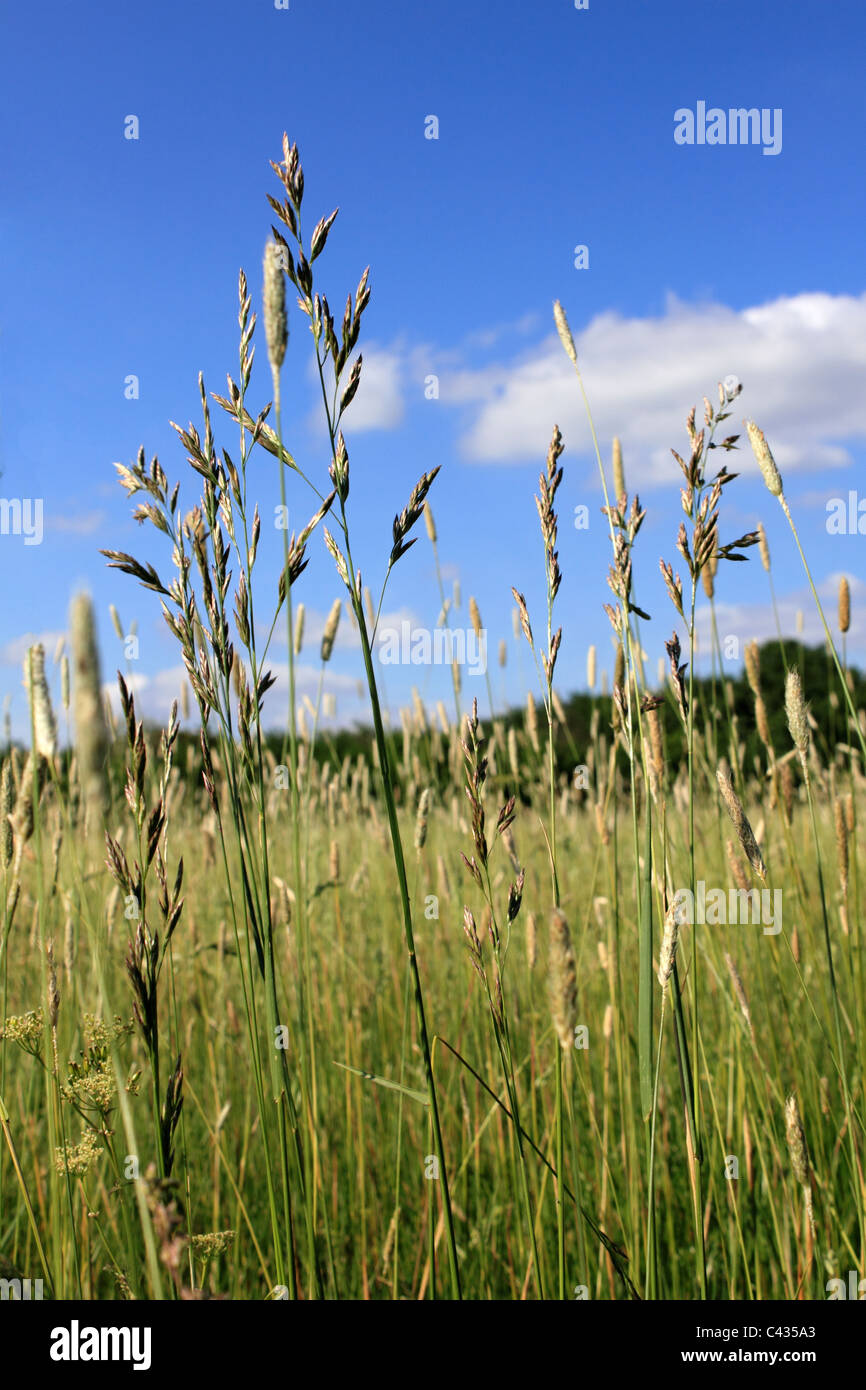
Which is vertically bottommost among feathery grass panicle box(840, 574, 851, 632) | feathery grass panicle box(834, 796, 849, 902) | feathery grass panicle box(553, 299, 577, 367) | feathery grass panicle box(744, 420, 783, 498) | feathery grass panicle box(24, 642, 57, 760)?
Answer: feathery grass panicle box(834, 796, 849, 902)

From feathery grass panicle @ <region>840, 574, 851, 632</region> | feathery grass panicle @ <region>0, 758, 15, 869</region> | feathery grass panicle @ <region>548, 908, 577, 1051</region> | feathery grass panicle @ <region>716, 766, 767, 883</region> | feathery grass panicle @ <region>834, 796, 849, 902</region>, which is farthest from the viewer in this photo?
feathery grass panicle @ <region>840, 574, 851, 632</region>

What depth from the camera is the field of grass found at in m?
0.76

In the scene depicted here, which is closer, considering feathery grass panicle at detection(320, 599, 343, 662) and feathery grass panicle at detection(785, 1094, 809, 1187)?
feathery grass panicle at detection(785, 1094, 809, 1187)

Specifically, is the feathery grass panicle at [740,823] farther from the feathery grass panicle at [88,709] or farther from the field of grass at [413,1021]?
the feathery grass panicle at [88,709]

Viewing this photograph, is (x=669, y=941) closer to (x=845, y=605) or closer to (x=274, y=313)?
(x=274, y=313)

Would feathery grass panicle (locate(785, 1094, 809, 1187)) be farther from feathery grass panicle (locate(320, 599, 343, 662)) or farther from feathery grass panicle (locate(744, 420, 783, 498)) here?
feathery grass panicle (locate(320, 599, 343, 662))

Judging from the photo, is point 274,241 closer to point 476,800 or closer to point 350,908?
point 476,800

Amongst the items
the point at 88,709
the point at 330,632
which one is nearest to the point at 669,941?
the point at 88,709

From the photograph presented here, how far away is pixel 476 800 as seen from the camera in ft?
2.52

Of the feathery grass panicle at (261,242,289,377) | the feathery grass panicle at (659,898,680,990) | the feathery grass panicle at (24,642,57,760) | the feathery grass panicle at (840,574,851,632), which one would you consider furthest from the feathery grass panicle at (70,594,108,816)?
the feathery grass panicle at (840,574,851,632)

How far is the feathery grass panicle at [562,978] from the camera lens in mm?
558

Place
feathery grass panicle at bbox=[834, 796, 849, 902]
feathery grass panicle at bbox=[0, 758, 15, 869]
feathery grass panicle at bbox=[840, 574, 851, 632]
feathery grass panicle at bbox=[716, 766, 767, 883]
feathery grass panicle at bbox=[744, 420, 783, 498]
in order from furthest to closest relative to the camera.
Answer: feathery grass panicle at bbox=[840, 574, 851, 632] < feathery grass panicle at bbox=[834, 796, 849, 902] < feathery grass panicle at bbox=[744, 420, 783, 498] < feathery grass panicle at bbox=[0, 758, 15, 869] < feathery grass panicle at bbox=[716, 766, 767, 883]
